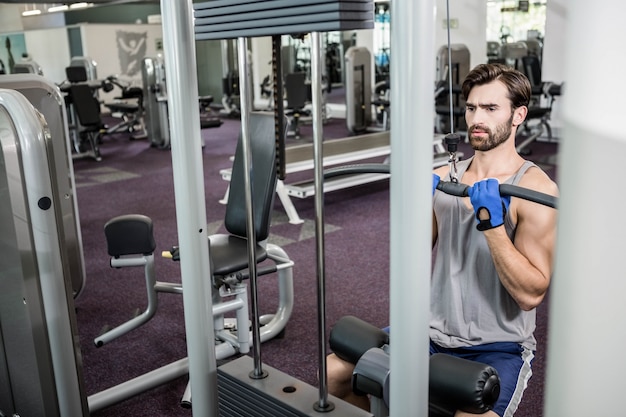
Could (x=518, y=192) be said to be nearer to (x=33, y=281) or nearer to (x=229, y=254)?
(x=33, y=281)

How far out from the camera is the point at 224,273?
2.58 m

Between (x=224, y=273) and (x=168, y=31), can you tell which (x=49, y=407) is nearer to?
(x=224, y=273)

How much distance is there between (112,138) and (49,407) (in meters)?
8.45

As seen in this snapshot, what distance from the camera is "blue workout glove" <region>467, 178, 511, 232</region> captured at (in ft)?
4.48

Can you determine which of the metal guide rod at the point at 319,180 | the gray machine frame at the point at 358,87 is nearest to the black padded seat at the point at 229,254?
the metal guide rod at the point at 319,180

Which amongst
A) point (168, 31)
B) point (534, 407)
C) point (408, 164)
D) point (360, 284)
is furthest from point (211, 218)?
point (408, 164)

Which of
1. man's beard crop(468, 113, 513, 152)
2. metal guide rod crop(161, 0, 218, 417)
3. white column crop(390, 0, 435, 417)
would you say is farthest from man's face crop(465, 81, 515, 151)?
white column crop(390, 0, 435, 417)

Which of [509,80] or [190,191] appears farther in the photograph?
[509,80]

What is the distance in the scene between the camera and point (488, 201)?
4.58 ft

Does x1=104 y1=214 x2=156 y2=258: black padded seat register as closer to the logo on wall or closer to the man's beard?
the man's beard

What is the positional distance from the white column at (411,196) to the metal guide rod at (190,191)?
44 centimetres

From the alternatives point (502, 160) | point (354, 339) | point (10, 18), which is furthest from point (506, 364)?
point (10, 18)

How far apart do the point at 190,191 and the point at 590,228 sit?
→ 82cm

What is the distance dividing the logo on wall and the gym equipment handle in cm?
1340
